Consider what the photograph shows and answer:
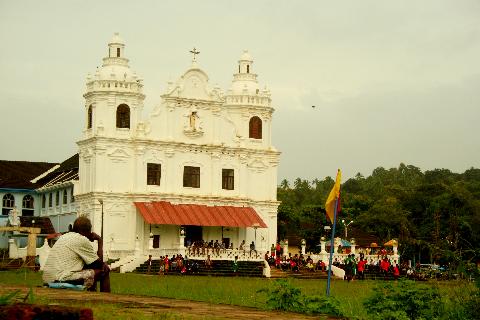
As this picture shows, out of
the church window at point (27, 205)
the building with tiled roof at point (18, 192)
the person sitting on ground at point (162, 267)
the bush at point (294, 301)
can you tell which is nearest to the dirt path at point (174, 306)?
the bush at point (294, 301)

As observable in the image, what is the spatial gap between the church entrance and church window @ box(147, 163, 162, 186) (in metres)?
2.82

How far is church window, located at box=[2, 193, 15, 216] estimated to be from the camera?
57.9m

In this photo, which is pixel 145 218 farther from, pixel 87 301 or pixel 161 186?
pixel 87 301

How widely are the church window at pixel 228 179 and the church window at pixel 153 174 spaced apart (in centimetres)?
378

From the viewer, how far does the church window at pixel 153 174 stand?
4919cm

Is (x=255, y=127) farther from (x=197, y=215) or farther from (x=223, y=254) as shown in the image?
(x=223, y=254)

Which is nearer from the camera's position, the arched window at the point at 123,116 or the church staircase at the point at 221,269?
the church staircase at the point at 221,269

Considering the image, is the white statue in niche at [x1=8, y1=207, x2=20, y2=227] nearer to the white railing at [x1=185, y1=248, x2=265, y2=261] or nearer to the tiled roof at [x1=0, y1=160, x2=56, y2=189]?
the tiled roof at [x1=0, y1=160, x2=56, y2=189]

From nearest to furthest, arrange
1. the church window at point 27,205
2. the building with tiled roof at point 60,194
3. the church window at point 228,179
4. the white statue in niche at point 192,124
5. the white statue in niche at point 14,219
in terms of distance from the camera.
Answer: the white statue in niche at point 192,124
the white statue in niche at point 14,219
the church window at point 228,179
the building with tiled roof at point 60,194
the church window at point 27,205

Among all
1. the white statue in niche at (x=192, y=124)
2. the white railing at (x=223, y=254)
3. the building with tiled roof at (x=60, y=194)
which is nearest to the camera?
the white railing at (x=223, y=254)

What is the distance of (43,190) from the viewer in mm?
57312

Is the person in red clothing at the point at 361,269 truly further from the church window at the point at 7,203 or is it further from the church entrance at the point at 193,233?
the church window at the point at 7,203

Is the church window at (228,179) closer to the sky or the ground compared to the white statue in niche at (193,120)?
closer to the ground

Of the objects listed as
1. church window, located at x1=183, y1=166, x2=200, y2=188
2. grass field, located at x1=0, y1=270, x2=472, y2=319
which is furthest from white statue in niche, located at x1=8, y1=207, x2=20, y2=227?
grass field, located at x1=0, y1=270, x2=472, y2=319
